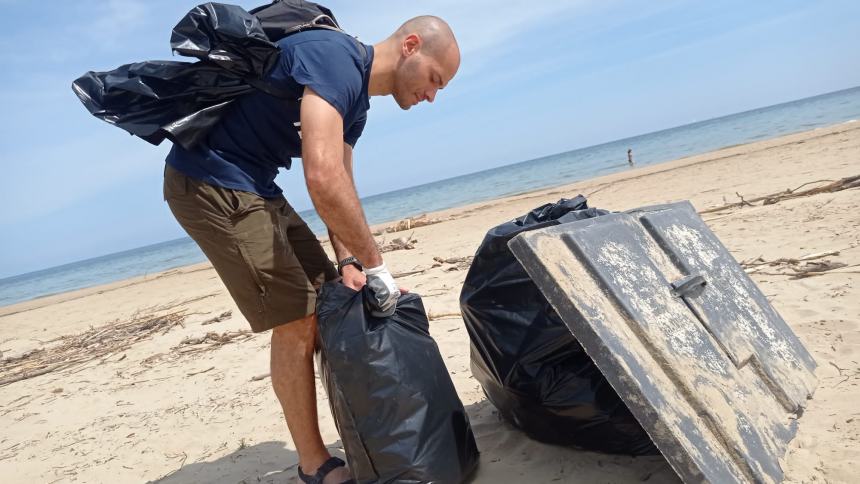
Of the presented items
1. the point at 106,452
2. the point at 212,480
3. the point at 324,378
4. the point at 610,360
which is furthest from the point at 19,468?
the point at 610,360

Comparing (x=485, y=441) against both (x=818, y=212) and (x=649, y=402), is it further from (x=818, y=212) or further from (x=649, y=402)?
(x=818, y=212)

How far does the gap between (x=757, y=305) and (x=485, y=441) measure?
1.20 m

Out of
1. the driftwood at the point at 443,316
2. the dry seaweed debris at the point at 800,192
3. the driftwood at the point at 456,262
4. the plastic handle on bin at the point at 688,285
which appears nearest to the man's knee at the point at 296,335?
the plastic handle on bin at the point at 688,285

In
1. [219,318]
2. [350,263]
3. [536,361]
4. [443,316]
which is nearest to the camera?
[536,361]

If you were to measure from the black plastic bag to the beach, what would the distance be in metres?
1.50

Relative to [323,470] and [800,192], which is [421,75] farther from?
[800,192]

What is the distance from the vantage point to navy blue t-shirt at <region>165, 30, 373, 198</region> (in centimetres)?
187

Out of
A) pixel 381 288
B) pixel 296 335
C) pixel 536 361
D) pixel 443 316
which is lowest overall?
pixel 443 316

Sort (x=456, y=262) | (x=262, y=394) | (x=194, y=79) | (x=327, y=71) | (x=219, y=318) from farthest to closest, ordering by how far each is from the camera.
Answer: (x=456, y=262) → (x=219, y=318) → (x=262, y=394) → (x=194, y=79) → (x=327, y=71)

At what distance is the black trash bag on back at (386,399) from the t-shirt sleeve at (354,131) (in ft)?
2.18

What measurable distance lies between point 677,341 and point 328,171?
45.1 inches

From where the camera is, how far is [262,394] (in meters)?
3.44

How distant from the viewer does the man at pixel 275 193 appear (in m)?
1.95

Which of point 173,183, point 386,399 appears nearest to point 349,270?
point 386,399
